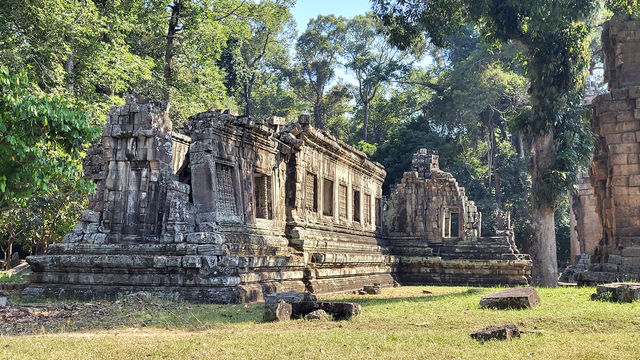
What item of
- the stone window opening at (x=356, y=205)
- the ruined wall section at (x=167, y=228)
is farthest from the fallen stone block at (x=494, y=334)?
the stone window opening at (x=356, y=205)

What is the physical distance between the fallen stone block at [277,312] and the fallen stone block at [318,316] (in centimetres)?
29

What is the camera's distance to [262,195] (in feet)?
45.5

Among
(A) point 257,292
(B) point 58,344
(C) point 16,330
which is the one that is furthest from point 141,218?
(B) point 58,344

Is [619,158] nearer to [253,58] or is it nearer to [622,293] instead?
[622,293]

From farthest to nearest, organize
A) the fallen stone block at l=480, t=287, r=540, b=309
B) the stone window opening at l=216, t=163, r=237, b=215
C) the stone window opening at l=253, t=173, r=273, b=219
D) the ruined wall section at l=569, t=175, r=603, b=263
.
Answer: the ruined wall section at l=569, t=175, r=603, b=263, the stone window opening at l=253, t=173, r=273, b=219, the stone window opening at l=216, t=163, r=237, b=215, the fallen stone block at l=480, t=287, r=540, b=309

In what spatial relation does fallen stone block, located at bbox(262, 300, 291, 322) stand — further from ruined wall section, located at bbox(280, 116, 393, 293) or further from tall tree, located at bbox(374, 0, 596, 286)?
tall tree, located at bbox(374, 0, 596, 286)

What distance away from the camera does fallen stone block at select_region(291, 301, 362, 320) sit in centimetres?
851

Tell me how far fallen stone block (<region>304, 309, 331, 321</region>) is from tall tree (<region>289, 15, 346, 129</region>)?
3894cm

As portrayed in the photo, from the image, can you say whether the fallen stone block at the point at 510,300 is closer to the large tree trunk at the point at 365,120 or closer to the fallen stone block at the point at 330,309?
the fallen stone block at the point at 330,309

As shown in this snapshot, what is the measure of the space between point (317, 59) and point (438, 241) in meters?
27.8

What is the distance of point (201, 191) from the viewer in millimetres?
11570

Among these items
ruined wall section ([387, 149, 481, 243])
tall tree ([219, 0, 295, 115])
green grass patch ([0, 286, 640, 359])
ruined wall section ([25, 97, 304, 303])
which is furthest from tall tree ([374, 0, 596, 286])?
tall tree ([219, 0, 295, 115])

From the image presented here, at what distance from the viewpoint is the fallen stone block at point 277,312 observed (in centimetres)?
811

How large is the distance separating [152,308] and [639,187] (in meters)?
14.1
